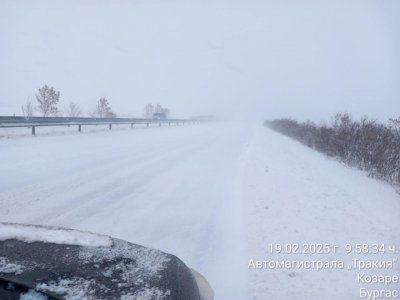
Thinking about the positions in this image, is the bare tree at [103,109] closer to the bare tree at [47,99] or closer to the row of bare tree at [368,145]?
the bare tree at [47,99]

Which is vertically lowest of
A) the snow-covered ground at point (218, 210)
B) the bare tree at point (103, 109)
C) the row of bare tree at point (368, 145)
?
the snow-covered ground at point (218, 210)

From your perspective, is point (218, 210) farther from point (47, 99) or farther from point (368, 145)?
point (47, 99)

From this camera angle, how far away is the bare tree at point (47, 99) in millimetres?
31891

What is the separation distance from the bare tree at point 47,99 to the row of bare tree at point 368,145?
82.0 ft

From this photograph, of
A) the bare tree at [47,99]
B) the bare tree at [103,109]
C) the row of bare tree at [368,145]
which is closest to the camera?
the row of bare tree at [368,145]

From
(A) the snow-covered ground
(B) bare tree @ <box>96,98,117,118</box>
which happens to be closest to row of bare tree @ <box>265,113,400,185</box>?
(A) the snow-covered ground

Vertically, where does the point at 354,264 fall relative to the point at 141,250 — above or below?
below

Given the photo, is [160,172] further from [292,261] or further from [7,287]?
[7,287]

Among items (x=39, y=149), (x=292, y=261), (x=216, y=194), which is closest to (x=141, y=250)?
(x=292, y=261)

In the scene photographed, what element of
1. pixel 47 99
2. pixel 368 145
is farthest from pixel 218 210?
pixel 47 99

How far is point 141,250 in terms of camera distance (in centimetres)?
242

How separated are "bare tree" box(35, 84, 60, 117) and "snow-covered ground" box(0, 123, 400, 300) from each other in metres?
23.0

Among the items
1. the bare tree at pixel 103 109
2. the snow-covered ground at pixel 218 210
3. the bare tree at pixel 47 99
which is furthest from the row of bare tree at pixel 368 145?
the bare tree at pixel 103 109

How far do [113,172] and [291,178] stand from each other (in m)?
5.19
